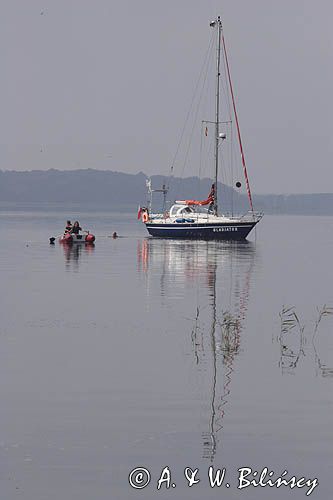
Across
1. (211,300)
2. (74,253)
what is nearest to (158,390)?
(211,300)

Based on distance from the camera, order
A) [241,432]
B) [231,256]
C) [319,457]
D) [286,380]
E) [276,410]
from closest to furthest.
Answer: [319,457], [241,432], [276,410], [286,380], [231,256]

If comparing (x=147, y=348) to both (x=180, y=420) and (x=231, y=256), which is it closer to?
(x=180, y=420)

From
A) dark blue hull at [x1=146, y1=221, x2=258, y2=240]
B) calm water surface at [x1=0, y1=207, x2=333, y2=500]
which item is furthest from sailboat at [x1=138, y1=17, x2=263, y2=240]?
calm water surface at [x1=0, y1=207, x2=333, y2=500]

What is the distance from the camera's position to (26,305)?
1662 inches

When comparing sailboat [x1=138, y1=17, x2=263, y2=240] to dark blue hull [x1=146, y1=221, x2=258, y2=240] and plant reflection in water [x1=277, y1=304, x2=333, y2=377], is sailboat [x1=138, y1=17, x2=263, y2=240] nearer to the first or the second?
dark blue hull [x1=146, y1=221, x2=258, y2=240]

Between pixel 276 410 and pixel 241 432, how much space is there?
94.5 inches

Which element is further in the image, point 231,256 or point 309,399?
point 231,256

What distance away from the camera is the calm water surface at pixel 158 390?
17047 millimetres

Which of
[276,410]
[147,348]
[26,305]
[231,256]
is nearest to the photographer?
[276,410]

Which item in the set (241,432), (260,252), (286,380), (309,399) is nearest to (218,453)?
(241,432)

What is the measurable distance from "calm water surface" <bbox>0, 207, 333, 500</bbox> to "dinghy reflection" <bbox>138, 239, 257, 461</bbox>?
9 centimetres

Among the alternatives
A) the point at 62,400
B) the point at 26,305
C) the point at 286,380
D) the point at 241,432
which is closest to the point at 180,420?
the point at 241,432

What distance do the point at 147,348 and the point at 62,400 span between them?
27.0 ft

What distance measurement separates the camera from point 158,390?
23.8 m
